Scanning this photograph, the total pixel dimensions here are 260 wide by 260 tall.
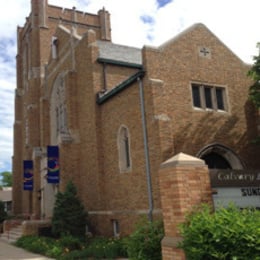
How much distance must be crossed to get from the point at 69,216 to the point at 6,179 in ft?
264

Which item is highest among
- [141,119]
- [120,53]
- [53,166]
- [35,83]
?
[35,83]

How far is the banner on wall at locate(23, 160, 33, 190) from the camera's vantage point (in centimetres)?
2647

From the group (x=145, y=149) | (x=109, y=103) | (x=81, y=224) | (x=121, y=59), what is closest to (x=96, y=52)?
(x=121, y=59)

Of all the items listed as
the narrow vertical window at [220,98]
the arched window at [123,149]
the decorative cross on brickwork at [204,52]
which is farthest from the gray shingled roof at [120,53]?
the narrow vertical window at [220,98]

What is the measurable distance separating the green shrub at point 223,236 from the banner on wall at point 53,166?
14.5m

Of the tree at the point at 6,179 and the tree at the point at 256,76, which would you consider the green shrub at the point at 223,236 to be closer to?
the tree at the point at 256,76

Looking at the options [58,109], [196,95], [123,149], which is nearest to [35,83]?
[58,109]

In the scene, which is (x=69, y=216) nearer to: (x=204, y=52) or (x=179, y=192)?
(x=204, y=52)

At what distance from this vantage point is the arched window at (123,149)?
16.7 metres

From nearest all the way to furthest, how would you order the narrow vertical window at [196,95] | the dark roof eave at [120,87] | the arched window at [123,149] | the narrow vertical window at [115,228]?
1. the dark roof eave at [120,87]
2. the narrow vertical window at [196,95]
3. the arched window at [123,149]
4. the narrow vertical window at [115,228]

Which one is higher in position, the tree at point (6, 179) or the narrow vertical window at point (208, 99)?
the tree at point (6, 179)

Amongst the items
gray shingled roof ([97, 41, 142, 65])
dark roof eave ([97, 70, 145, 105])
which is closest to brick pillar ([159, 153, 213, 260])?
dark roof eave ([97, 70, 145, 105])

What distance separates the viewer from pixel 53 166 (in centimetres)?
2067

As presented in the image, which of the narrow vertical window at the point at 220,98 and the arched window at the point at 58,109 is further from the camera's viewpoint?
the arched window at the point at 58,109
